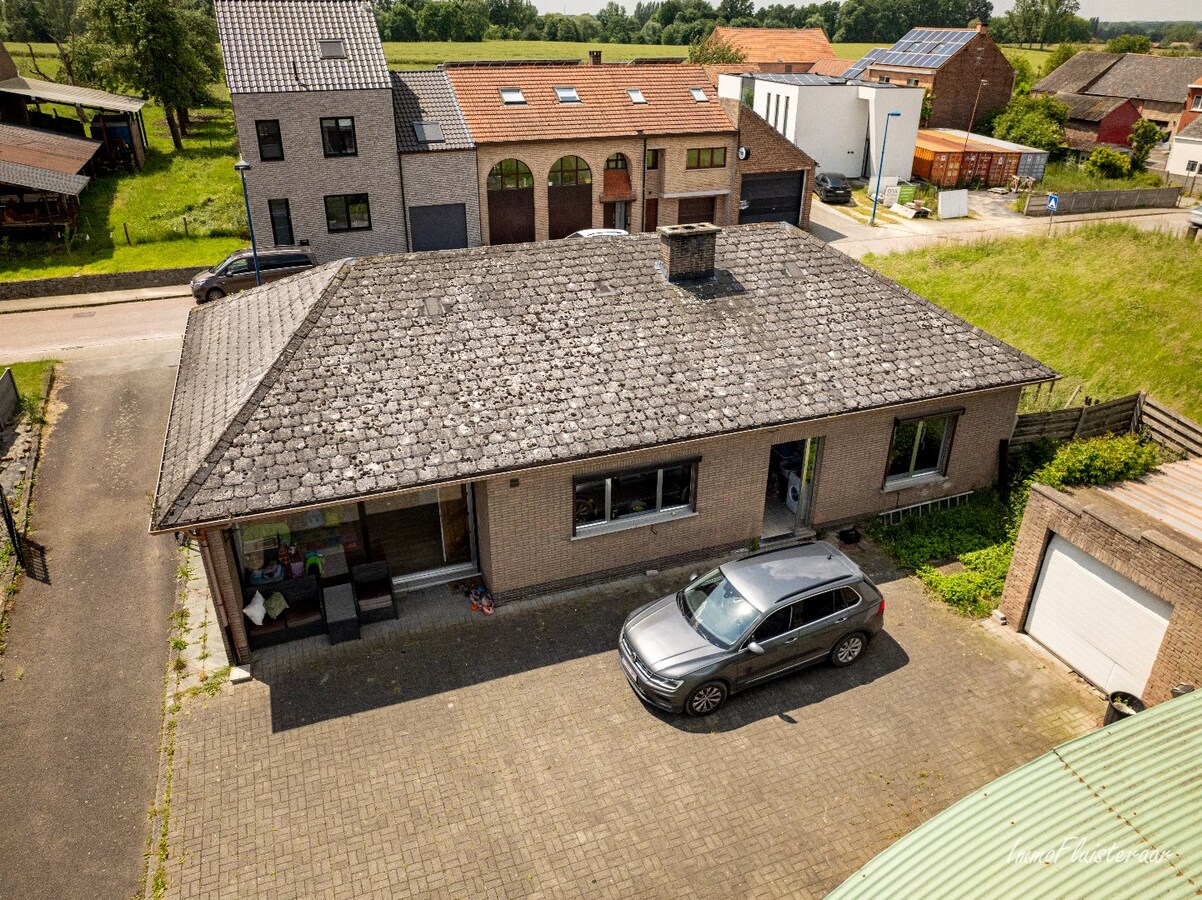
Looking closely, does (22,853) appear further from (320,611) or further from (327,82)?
(327,82)

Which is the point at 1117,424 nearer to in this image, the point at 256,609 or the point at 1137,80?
the point at 256,609

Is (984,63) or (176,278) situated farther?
(984,63)

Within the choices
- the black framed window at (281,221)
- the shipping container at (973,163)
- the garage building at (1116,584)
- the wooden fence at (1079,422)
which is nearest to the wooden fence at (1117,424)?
the wooden fence at (1079,422)

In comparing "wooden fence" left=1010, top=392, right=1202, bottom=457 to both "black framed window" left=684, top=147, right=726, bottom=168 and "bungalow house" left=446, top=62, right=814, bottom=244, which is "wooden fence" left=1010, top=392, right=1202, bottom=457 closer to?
"bungalow house" left=446, top=62, right=814, bottom=244

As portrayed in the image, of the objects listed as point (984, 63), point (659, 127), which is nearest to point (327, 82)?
point (659, 127)

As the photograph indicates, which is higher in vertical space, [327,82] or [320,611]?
[327,82]

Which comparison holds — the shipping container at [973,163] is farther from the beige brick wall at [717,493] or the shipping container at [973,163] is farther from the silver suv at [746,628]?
the silver suv at [746,628]

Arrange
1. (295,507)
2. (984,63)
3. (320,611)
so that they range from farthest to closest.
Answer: (984,63), (320,611), (295,507)
